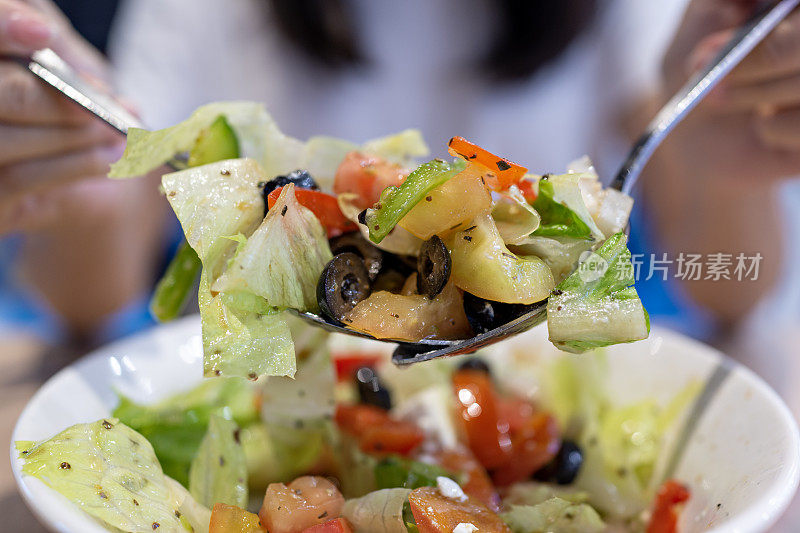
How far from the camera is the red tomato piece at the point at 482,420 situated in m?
1.35

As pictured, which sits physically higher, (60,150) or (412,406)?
(60,150)

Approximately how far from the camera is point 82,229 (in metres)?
2.54

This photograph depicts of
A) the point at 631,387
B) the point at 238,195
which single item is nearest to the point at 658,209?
the point at 631,387

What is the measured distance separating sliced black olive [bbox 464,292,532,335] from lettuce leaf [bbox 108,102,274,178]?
54cm

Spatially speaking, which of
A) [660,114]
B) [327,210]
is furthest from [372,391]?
[660,114]

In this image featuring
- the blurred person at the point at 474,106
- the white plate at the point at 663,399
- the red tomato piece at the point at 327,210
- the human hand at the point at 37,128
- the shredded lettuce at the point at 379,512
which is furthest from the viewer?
the blurred person at the point at 474,106

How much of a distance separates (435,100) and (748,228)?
1612 millimetres

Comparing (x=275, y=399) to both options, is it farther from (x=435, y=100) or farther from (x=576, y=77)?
(x=576, y=77)

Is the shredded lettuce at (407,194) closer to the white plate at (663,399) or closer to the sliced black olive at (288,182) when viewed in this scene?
the sliced black olive at (288,182)

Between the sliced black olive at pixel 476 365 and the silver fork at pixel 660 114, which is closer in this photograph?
the silver fork at pixel 660 114

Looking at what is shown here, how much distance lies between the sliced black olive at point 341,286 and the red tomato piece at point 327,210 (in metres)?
0.11

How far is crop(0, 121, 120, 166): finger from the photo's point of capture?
1.45 metres

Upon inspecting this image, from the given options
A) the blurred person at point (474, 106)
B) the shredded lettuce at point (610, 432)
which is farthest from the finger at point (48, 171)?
the shredded lettuce at point (610, 432)

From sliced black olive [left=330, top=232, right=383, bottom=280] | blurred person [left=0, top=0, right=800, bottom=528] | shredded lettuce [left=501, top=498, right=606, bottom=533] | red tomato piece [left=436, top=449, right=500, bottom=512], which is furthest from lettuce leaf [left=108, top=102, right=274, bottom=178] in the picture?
blurred person [left=0, top=0, right=800, bottom=528]
